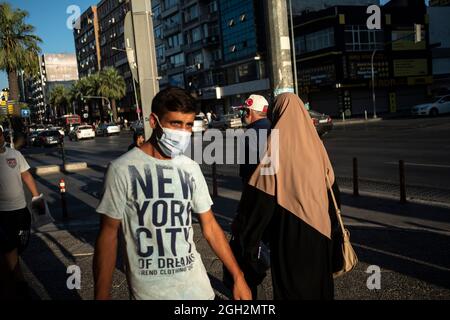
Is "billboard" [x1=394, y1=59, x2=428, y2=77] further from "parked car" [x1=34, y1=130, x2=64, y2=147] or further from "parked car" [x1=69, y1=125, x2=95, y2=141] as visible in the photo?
"parked car" [x1=34, y1=130, x2=64, y2=147]

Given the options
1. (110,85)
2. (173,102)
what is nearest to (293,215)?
(173,102)

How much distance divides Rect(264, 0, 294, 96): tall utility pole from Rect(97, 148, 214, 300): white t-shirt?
125 inches

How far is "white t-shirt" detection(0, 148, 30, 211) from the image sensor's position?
14.4 feet

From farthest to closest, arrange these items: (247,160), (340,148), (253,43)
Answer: (253,43), (340,148), (247,160)

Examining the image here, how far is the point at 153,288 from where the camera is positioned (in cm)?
224

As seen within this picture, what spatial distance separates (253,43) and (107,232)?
2095 inches

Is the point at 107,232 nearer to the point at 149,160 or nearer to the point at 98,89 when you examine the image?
the point at 149,160

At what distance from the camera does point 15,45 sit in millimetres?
30844

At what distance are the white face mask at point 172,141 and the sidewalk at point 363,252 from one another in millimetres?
2395

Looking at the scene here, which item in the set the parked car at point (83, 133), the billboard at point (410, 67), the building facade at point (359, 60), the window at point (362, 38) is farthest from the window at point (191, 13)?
the billboard at point (410, 67)

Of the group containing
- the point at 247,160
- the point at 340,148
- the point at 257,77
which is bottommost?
the point at 340,148

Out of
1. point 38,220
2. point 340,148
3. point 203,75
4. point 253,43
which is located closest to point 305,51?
point 253,43

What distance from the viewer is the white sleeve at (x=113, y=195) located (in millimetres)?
2244

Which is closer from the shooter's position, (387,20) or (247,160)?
(247,160)
